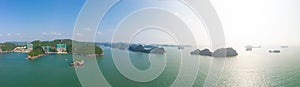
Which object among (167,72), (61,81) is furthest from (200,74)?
(61,81)

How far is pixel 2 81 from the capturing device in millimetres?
7328

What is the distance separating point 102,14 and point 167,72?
682 centimetres

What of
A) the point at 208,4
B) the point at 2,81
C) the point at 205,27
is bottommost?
the point at 2,81

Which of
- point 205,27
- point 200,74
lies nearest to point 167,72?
point 200,74

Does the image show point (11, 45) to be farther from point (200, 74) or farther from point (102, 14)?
point (102, 14)

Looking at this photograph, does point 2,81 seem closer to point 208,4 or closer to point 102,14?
point 102,14

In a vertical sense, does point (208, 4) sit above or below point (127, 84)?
above

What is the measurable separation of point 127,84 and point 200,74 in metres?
2.98

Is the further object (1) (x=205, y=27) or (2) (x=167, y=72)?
(2) (x=167, y=72)

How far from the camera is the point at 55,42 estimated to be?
69.8ft

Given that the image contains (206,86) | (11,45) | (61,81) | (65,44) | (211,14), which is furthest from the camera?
(11,45)

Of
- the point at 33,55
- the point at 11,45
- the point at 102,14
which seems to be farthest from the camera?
the point at 11,45

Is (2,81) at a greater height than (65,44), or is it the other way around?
(65,44)

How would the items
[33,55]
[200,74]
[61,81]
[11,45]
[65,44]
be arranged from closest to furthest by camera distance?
[61,81] < [200,74] < [33,55] < [65,44] < [11,45]
